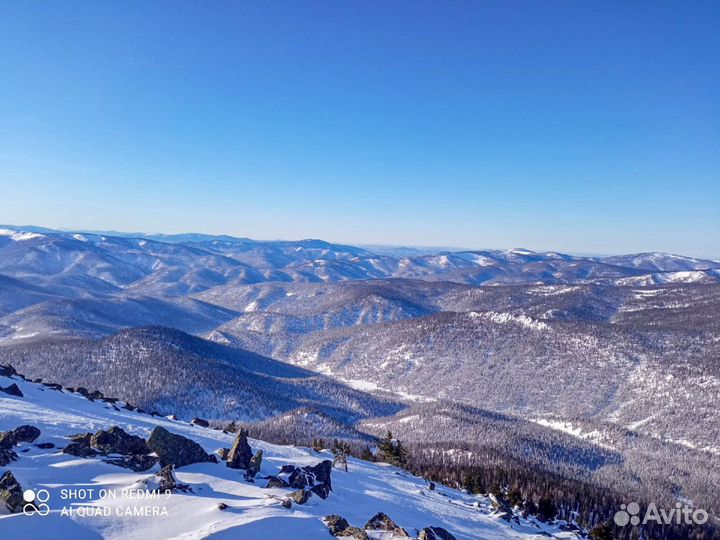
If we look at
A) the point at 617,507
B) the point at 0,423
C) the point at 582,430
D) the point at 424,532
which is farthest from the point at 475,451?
the point at 0,423

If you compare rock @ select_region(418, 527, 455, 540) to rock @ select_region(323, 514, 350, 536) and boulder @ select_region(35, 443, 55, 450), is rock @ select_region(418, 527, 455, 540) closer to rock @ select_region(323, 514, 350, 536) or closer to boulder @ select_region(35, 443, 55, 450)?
rock @ select_region(323, 514, 350, 536)

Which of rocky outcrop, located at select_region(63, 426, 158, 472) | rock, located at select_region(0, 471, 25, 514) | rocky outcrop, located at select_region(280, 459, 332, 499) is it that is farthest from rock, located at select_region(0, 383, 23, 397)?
rock, located at select_region(0, 471, 25, 514)

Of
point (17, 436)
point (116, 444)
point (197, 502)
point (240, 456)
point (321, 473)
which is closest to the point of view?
point (197, 502)

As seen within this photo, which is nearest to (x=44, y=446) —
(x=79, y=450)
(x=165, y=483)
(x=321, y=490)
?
(x=79, y=450)

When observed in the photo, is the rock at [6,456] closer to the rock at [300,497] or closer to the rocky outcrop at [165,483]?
the rocky outcrop at [165,483]

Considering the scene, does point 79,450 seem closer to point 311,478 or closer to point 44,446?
point 44,446

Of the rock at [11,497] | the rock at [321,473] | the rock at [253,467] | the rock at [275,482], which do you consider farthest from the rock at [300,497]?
the rock at [11,497]

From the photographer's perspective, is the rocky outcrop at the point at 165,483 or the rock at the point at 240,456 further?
the rock at the point at 240,456

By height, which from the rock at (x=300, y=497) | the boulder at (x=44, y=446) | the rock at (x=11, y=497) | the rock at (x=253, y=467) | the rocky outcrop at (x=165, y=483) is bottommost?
the rock at (x=253, y=467)
